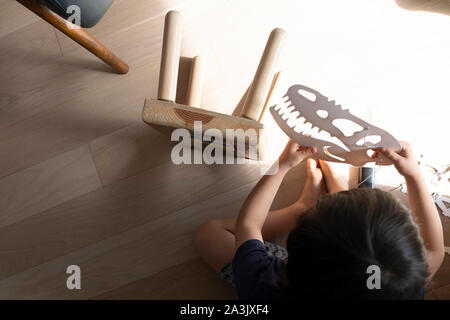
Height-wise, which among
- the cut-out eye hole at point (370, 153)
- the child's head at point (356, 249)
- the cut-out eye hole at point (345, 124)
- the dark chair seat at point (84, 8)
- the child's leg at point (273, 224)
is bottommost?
the child's leg at point (273, 224)

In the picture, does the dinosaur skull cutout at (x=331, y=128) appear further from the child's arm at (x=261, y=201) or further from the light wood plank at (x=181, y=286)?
the light wood plank at (x=181, y=286)

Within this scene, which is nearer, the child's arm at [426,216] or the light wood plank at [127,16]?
the child's arm at [426,216]

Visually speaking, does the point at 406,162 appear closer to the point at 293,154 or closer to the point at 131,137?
the point at 293,154

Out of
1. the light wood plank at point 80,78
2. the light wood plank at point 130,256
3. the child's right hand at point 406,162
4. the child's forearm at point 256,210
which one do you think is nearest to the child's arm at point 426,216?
the child's right hand at point 406,162

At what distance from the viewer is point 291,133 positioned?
2.20 feet

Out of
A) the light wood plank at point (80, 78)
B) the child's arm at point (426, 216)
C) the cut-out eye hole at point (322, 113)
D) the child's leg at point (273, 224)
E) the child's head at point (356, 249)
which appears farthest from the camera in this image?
the light wood plank at point (80, 78)

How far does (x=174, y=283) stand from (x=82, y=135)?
1.45 ft

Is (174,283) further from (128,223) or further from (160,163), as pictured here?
(160,163)

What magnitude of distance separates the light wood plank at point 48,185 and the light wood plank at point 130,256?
14 cm

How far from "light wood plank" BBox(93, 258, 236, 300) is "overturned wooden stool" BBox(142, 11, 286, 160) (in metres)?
0.33

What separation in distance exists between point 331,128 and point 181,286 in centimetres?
52

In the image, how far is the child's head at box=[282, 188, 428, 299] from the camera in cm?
47

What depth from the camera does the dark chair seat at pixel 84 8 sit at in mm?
614

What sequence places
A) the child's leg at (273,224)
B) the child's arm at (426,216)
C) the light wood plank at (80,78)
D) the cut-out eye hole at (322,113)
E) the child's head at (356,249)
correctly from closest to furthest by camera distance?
1. the child's head at (356,249)
2. the cut-out eye hole at (322,113)
3. the child's arm at (426,216)
4. the child's leg at (273,224)
5. the light wood plank at (80,78)
